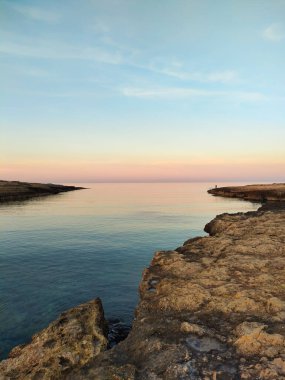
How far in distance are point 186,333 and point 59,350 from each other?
3.92 metres

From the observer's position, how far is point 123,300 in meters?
20.5

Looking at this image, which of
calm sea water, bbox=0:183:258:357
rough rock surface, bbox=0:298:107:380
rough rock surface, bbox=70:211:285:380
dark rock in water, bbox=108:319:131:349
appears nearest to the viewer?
rough rock surface, bbox=70:211:285:380

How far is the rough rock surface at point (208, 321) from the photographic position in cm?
783

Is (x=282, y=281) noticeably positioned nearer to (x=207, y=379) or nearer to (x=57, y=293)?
(x=207, y=379)

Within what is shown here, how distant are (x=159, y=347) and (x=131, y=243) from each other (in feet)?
98.8

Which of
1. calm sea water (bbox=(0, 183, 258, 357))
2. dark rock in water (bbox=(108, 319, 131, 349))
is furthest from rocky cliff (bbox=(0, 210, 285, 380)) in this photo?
calm sea water (bbox=(0, 183, 258, 357))

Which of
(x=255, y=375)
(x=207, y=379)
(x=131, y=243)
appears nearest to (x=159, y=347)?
(x=207, y=379)

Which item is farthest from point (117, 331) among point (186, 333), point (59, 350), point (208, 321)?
point (186, 333)

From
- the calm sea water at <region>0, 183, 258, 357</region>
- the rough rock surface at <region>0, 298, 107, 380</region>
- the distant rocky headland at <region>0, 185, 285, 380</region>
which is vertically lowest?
the calm sea water at <region>0, 183, 258, 357</region>

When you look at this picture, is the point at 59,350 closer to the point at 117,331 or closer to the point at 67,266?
the point at 117,331

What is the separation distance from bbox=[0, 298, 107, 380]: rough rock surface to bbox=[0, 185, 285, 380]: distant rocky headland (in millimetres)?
28

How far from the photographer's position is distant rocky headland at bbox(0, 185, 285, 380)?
25.9ft

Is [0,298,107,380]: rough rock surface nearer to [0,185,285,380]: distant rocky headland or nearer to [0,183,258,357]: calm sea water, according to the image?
[0,185,285,380]: distant rocky headland

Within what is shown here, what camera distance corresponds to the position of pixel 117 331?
1540cm
